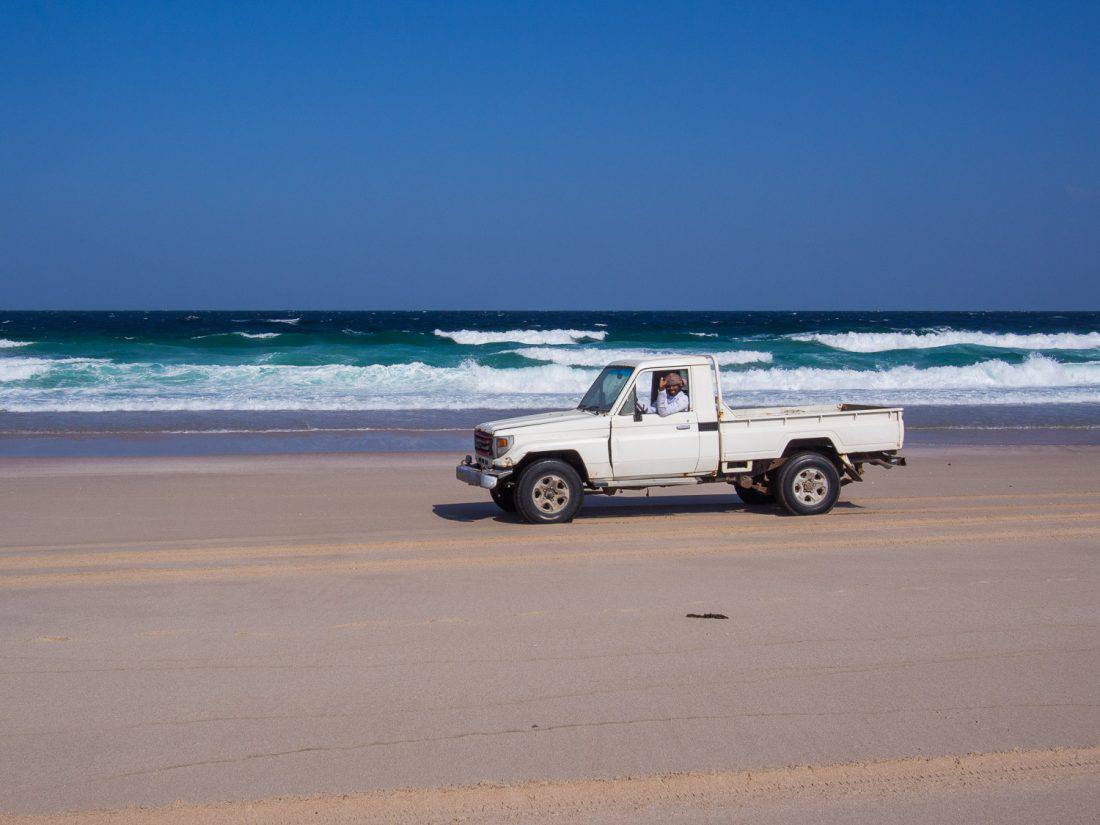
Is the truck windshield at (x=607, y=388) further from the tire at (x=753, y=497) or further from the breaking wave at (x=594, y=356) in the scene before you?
the breaking wave at (x=594, y=356)

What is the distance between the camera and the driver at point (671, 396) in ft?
35.9

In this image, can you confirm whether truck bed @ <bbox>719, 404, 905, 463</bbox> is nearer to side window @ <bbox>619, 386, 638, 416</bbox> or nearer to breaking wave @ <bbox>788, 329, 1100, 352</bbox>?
side window @ <bbox>619, 386, 638, 416</bbox>

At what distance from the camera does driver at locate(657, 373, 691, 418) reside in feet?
35.9

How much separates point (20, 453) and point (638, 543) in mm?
12085

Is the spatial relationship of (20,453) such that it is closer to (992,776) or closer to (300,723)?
(300,723)

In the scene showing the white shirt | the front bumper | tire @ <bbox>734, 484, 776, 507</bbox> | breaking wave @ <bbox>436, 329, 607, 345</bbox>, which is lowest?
tire @ <bbox>734, 484, 776, 507</bbox>

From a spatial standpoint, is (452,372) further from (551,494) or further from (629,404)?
(551,494)

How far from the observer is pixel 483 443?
1115 cm

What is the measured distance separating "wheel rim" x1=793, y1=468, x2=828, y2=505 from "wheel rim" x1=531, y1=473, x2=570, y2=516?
8.07 feet

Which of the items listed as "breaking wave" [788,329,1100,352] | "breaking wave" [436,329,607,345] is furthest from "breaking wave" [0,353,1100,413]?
"breaking wave" [436,329,607,345]

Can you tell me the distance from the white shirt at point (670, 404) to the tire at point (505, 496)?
5.70ft

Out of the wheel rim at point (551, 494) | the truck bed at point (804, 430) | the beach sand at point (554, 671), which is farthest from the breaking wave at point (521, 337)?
the beach sand at point (554, 671)

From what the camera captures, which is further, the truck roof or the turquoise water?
the turquoise water

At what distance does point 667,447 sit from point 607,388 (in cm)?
95
